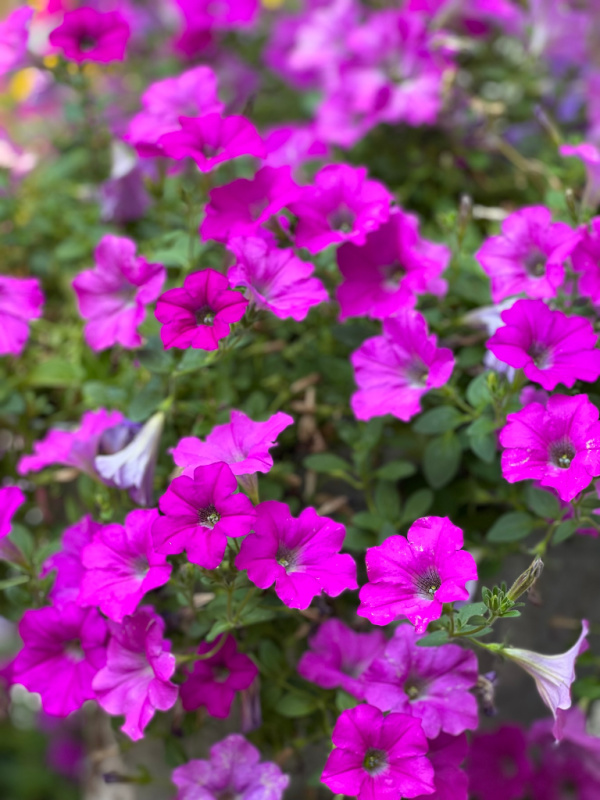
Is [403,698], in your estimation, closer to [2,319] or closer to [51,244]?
[2,319]

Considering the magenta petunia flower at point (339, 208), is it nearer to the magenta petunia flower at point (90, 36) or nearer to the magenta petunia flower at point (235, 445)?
the magenta petunia flower at point (235, 445)

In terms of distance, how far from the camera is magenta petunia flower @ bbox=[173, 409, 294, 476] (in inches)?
30.0

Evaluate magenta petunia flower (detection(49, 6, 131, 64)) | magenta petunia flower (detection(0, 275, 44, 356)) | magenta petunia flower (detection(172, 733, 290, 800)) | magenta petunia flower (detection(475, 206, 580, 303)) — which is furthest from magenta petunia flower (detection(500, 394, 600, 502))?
magenta petunia flower (detection(49, 6, 131, 64))

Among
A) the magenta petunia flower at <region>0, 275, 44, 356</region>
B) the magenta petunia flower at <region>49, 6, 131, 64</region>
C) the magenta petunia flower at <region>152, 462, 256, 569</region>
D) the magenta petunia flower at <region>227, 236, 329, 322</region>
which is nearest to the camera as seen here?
the magenta petunia flower at <region>152, 462, 256, 569</region>

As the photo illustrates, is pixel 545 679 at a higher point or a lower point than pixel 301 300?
lower

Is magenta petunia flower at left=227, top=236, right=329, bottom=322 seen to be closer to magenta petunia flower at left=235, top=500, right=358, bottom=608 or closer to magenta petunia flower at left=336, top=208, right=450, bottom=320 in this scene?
magenta petunia flower at left=336, top=208, right=450, bottom=320

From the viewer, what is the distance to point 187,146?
2.99 feet

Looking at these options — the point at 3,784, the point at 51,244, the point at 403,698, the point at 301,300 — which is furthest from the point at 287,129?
the point at 3,784

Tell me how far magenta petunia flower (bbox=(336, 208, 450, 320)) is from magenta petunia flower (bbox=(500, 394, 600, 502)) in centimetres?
20

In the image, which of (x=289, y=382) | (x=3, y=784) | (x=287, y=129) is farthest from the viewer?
(x=3, y=784)

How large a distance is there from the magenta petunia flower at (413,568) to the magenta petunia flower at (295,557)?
1.1 inches

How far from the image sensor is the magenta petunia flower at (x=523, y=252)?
0.89 metres

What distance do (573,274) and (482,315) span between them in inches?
4.6

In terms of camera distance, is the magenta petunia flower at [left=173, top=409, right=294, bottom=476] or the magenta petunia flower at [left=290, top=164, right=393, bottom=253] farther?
the magenta petunia flower at [left=290, top=164, right=393, bottom=253]
